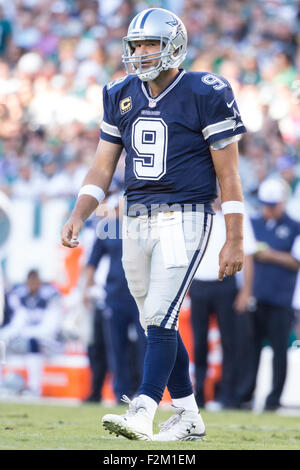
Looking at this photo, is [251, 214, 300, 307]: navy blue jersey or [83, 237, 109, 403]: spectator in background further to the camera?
[83, 237, 109, 403]: spectator in background

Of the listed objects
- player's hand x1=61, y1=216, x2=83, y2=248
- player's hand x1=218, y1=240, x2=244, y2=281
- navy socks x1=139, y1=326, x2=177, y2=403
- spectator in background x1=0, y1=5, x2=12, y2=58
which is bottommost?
navy socks x1=139, y1=326, x2=177, y2=403

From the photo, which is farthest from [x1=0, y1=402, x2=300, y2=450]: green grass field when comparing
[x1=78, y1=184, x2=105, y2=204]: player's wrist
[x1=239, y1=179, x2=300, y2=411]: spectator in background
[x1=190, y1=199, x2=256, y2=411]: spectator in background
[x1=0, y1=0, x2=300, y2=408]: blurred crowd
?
[x1=0, y1=0, x2=300, y2=408]: blurred crowd

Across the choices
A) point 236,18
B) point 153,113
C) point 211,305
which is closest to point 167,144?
point 153,113

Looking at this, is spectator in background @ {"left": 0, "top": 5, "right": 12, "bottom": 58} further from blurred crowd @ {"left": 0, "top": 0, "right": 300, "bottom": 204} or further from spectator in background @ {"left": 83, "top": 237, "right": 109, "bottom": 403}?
spectator in background @ {"left": 83, "top": 237, "right": 109, "bottom": 403}

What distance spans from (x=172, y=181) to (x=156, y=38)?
655 millimetres

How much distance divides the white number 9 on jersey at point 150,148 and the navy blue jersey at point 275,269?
3820 mm

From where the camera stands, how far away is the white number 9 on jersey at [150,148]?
4.23 metres

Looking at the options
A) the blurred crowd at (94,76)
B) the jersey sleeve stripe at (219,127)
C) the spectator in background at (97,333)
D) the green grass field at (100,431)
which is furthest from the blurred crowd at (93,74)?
the jersey sleeve stripe at (219,127)

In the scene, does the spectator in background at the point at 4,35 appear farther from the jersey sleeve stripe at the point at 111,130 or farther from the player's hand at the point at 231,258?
the player's hand at the point at 231,258

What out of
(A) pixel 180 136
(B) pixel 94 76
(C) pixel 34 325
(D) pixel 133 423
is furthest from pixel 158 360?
(B) pixel 94 76

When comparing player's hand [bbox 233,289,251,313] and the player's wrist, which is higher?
the player's wrist

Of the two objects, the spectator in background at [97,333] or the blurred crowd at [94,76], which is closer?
the spectator in background at [97,333]

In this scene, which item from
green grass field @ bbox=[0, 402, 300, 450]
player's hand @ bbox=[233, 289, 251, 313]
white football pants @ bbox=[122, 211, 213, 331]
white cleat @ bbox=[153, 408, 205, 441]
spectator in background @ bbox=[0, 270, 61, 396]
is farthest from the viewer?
spectator in background @ bbox=[0, 270, 61, 396]

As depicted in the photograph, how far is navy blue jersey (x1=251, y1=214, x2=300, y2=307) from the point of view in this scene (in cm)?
787
